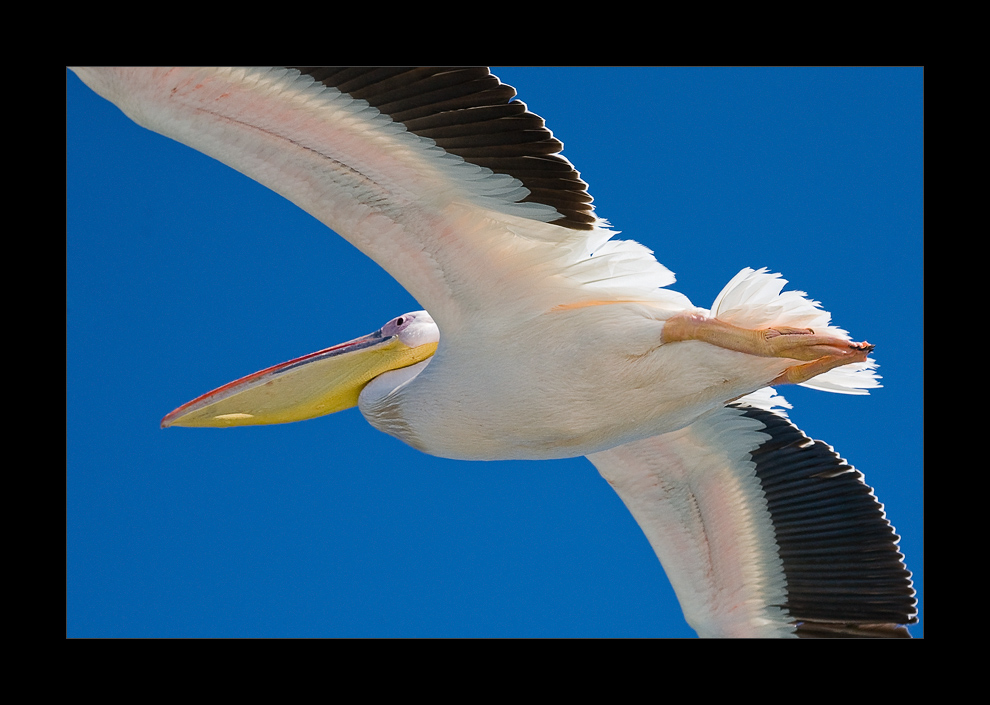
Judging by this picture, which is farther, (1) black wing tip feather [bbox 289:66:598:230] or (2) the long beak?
(2) the long beak

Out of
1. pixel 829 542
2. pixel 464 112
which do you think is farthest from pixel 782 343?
pixel 829 542

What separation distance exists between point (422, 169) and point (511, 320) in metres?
0.89

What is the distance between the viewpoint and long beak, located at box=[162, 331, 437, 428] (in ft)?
19.7

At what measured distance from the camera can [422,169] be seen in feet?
15.1

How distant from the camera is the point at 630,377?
498 centimetres

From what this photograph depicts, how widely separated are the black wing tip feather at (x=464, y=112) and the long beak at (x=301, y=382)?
1.78 metres

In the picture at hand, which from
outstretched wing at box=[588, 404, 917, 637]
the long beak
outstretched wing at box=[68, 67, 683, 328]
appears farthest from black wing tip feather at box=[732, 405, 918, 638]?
the long beak

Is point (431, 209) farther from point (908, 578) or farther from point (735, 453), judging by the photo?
point (908, 578)

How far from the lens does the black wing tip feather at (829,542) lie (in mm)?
5969

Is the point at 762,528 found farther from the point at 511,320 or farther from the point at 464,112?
the point at 464,112

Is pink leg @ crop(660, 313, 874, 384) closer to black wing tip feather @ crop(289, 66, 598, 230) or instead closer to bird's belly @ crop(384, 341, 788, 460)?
bird's belly @ crop(384, 341, 788, 460)

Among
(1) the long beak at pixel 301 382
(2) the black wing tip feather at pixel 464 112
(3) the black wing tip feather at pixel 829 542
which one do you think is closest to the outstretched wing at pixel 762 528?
(3) the black wing tip feather at pixel 829 542

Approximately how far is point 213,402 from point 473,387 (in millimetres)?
1714
